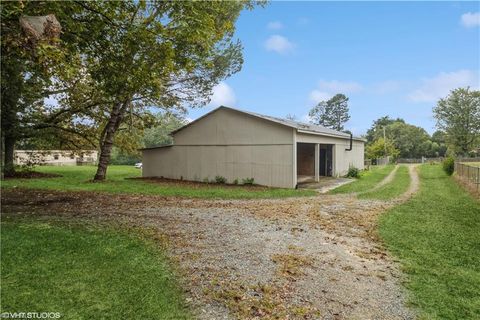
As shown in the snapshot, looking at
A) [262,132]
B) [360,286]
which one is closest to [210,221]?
[360,286]

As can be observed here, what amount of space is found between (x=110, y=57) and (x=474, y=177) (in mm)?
13978

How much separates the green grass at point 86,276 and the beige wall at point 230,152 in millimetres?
9504

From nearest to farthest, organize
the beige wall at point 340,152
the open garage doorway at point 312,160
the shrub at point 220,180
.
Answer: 1. the beige wall at point 340,152
2. the shrub at point 220,180
3. the open garage doorway at point 312,160

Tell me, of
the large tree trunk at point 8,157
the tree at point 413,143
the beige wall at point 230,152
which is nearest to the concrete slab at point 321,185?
the beige wall at point 230,152

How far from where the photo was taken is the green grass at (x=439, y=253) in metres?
3.36

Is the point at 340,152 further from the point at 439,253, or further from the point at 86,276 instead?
the point at 86,276

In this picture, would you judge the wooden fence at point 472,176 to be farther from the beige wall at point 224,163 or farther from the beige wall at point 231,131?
the beige wall at point 231,131

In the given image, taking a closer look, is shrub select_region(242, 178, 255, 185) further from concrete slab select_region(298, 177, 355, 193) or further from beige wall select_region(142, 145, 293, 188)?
concrete slab select_region(298, 177, 355, 193)

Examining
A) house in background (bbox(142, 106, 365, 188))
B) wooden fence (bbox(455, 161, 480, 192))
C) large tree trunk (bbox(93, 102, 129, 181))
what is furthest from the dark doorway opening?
large tree trunk (bbox(93, 102, 129, 181))

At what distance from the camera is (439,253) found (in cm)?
499

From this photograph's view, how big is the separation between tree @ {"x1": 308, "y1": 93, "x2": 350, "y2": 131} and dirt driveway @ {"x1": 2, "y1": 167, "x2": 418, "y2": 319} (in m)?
60.2

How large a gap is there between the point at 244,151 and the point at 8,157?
15103 millimetres

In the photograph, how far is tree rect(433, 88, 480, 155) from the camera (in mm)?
42906

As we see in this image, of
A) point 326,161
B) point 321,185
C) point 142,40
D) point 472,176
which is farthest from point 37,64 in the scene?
point 326,161
